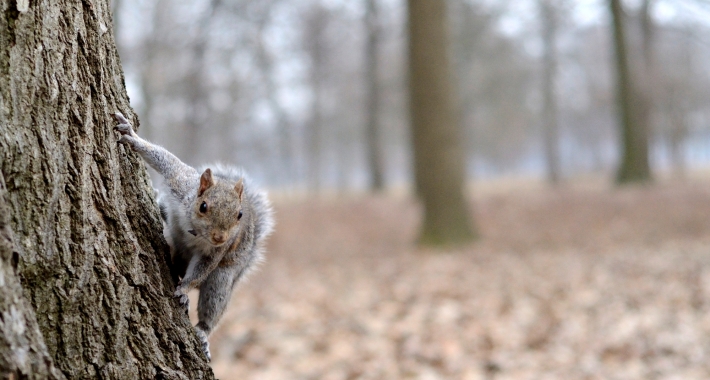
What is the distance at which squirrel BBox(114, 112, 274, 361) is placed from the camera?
2.00 metres

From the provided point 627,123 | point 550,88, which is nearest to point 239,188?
point 627,123

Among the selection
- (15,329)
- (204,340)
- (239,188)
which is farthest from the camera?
(239,188)

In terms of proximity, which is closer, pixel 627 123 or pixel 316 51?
pixel 627 123

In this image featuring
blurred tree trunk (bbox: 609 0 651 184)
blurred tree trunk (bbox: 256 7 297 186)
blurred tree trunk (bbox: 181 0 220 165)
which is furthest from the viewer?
blurred tree trunk (bbox: 609 0 651 184)

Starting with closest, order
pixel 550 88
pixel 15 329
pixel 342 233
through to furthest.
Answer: pixel 15 329, pixel 342 233, pixel 550 88

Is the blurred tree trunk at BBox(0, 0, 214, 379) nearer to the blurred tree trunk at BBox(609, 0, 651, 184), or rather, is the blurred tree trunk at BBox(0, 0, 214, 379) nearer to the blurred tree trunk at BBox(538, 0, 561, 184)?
the blurred tree trunk at BBox(609, 0, 651, 184)

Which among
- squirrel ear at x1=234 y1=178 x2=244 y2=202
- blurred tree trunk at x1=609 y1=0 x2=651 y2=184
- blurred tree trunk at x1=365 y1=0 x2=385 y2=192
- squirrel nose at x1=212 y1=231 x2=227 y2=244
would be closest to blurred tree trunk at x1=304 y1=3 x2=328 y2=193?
blurred tree trunk at x1=365 y1=0 x2=385 y2=192

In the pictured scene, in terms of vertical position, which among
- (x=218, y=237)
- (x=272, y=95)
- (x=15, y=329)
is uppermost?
(x=272, y=95)

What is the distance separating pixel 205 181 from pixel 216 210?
131 mm

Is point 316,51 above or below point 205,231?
above

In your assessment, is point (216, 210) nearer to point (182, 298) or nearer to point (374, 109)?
point (182, 298)

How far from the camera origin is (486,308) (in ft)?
18.5

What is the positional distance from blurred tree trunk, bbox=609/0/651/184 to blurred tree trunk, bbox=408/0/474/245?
27.8 ft

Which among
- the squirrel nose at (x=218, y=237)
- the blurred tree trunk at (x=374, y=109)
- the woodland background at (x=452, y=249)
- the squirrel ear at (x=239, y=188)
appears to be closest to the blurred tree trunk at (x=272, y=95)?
the woodland background at (x=452, y=249)
